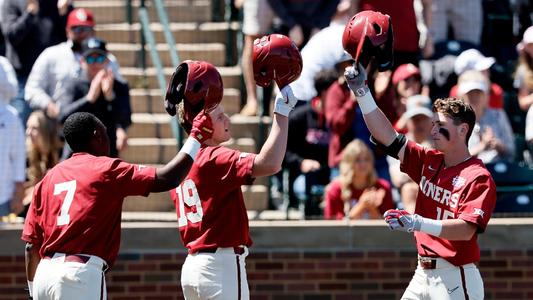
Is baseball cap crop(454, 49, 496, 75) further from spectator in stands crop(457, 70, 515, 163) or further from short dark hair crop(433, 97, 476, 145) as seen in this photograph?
short dark hair crop(433, 97, 476, 145)

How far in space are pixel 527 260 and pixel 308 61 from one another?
2491mm

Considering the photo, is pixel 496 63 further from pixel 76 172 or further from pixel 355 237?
pixel 76 172

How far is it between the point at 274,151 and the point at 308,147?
3165 mm

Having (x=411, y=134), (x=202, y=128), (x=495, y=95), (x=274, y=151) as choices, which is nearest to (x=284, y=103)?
(x=274, y=151)

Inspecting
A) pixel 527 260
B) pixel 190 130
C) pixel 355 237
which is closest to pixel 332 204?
pixel 355 237

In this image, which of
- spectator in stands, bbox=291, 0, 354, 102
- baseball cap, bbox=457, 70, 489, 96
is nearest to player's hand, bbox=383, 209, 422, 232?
baseball cap, bbox=457, 70, 489, 96

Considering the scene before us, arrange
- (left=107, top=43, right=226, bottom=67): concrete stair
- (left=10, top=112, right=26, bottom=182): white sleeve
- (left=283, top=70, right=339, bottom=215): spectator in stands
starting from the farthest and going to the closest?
(left=107, top=43, right=226, bottom=67): concrete stair < (left=283, top=70, right=339, bottom=215): spectator in stands < (left=10, top=112, right=26, bottom=182): white sleeve

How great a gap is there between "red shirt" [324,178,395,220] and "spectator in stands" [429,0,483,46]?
2.25 m

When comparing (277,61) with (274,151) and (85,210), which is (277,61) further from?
(85,210)

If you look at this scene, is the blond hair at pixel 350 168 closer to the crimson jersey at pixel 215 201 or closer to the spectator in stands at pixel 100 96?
the spectator in stands at pixel 100 96

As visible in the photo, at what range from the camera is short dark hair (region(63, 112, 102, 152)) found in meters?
7.12

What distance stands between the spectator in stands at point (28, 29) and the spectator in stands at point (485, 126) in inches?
143

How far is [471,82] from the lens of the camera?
10258 mm

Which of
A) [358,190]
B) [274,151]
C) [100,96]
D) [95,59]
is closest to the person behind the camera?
[274,151]
